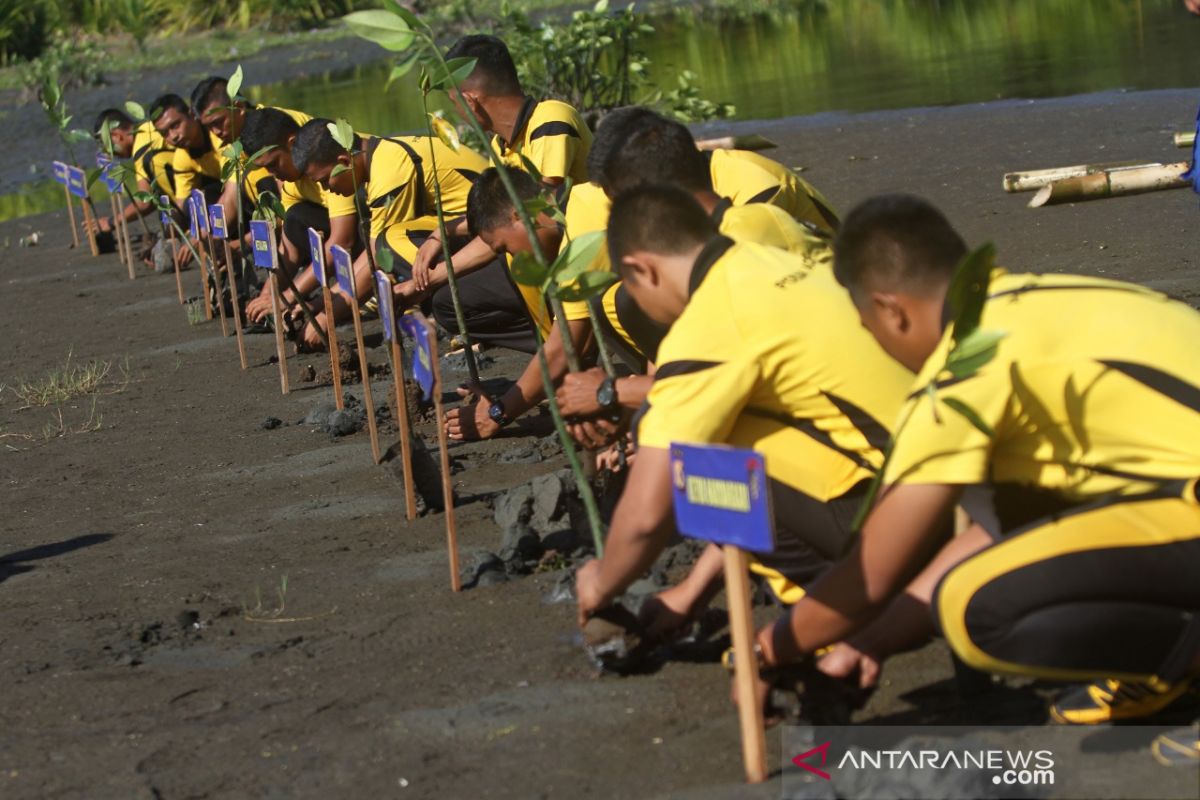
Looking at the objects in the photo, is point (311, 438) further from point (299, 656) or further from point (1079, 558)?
point (1079, 558)

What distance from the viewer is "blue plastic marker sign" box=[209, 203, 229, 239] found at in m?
10.6

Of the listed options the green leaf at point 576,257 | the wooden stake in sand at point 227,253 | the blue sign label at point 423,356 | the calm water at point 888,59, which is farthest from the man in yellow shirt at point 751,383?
the calm water at point 888,59

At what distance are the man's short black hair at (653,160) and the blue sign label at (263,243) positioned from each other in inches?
140

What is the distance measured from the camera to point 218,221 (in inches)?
423

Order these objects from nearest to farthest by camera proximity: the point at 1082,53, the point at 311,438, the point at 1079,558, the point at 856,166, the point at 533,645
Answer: the point at 1079,558 < the point at 533,645 < the point at 311,438 < the point at 856,166 < the point at 1082,53

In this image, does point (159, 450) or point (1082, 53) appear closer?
point (159, 450)

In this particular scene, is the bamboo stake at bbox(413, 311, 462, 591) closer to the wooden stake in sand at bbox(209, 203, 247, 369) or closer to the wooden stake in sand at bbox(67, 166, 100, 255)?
the wooden stake in sand at bbox(209, 203, 247, 369)

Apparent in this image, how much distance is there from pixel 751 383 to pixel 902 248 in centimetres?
56

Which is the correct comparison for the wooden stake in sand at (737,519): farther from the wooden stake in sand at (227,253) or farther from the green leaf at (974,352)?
the wooden stake in sand at (227,253)

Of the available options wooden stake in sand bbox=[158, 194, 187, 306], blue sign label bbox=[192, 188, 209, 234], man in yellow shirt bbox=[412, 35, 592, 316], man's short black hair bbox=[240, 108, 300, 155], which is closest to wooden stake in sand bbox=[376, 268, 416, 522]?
man in yellow shirt bbox=[412, 35, 592, 316]

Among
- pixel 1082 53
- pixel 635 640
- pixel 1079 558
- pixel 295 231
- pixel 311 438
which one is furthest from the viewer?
pixel 1082 53

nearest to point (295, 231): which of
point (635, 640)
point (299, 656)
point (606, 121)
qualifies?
point (606, 121)

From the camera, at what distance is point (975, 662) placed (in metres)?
3.83

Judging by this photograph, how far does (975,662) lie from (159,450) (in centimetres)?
583
